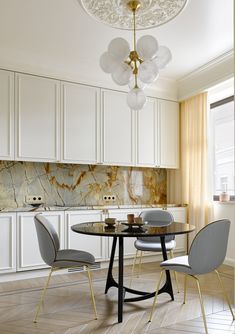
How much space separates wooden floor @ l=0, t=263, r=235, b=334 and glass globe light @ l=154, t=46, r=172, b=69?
6.84ft

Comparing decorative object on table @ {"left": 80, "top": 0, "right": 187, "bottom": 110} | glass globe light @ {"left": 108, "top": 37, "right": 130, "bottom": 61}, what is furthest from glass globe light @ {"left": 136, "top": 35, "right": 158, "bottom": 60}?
glass globe light @ {"left": 108, "top": 37, "right": 130, "bottom": 61}

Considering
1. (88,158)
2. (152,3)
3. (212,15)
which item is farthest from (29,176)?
(212,15)

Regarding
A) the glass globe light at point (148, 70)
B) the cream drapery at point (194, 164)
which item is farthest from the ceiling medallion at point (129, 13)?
the cream drapery at point (194, 164)

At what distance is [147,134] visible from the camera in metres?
4.71

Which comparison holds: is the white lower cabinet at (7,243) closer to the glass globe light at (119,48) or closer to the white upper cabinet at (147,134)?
the white upper cabinet at (147,134)

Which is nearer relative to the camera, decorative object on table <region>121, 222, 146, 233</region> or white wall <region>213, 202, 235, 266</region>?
decorative object on table <region>121, 222, 146, 233</region>

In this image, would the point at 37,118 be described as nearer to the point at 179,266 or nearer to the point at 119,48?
the point at 119,48

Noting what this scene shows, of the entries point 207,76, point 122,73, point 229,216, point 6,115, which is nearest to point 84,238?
point 6,115

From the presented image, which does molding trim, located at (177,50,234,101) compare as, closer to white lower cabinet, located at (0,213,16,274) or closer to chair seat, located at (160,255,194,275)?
chair seat, located at (160,255,194,275)

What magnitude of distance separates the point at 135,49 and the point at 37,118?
1.69 meters

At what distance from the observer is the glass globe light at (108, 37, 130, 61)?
249cm

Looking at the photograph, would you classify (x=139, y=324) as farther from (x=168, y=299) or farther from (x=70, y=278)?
(x=70, y=278)

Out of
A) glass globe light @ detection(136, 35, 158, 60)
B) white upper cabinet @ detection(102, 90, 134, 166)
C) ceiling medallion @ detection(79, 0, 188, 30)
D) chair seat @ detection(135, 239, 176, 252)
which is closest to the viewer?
glass globe light @ detection(136, 35, 158, 60)

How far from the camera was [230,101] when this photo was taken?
4469 mm
